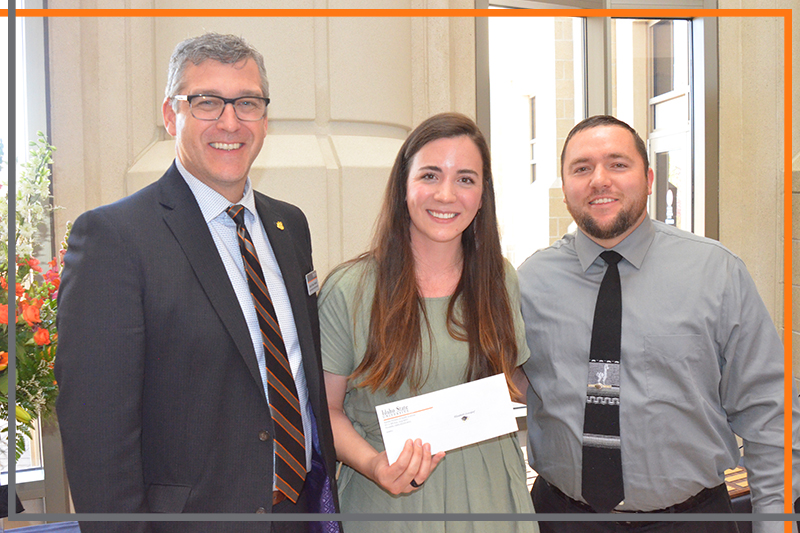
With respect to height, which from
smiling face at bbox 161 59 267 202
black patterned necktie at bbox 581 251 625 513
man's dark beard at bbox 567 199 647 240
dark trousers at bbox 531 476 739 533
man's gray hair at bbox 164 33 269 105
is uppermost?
man's gray hair at bbox 164 33 269 105

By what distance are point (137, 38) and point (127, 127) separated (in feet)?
1.29

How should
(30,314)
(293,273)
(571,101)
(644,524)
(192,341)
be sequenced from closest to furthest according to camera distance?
(192,341) < (293,273) < (30,314) < (644,524) < (571,101)

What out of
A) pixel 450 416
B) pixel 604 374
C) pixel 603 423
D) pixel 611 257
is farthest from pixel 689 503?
pixel 450 416

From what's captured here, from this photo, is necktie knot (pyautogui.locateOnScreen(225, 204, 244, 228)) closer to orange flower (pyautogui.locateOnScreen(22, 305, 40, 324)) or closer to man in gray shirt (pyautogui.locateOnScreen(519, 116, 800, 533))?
orange flower (pyautogui.locateOnScreen(22, 305, 40, 324))

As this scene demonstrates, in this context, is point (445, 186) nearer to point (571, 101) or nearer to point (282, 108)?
point (282, 108)

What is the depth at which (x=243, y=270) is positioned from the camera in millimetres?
1297

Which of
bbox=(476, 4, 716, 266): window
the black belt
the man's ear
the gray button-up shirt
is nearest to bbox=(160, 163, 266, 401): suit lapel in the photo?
the man's ear

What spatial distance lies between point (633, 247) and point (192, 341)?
3.91ft

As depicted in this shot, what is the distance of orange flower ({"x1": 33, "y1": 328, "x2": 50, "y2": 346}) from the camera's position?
1524mm

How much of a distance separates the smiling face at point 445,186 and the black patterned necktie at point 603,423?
1.60ft

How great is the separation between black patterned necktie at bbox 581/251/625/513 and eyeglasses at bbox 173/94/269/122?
1.03 m

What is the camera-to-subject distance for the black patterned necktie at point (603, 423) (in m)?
1.62

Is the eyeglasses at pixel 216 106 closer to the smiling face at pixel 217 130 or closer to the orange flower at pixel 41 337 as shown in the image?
the smiling face at pixel 217 130

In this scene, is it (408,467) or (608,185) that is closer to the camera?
(408,467)
